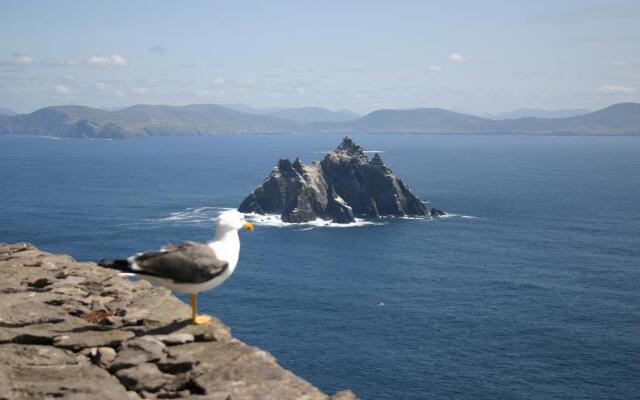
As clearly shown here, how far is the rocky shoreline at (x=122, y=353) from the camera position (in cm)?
869

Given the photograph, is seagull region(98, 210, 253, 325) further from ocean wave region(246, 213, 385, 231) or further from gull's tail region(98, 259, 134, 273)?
ocean wave region(246, 213, 385, 231)

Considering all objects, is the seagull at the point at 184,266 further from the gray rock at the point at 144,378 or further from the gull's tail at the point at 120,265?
the gray rock at the point at 144,378

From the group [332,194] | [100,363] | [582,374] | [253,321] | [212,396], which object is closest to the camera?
[212,396]

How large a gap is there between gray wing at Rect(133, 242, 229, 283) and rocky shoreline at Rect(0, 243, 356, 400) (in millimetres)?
968

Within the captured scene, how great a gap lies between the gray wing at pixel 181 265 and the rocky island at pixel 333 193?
147 metres

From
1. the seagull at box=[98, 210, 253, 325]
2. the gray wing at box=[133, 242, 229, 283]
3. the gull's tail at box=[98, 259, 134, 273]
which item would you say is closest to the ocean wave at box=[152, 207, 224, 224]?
the seagull at box=[98, 210, 253, 325]

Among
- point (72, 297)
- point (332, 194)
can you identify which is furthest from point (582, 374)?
point (332, 194)

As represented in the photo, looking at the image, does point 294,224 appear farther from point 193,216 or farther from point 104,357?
point 104,357

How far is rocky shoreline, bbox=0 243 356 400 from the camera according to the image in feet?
28.5

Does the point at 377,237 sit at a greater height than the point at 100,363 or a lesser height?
lesser

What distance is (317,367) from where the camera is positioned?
220ft

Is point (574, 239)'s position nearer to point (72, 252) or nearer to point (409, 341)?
point (409, 341)

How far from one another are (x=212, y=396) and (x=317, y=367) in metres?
60.9

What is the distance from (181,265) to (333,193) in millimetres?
160559
